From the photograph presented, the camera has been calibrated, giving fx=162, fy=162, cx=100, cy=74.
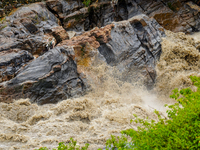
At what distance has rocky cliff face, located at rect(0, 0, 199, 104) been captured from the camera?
7.23 m

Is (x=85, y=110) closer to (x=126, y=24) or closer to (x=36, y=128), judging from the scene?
(x=36, y=128)

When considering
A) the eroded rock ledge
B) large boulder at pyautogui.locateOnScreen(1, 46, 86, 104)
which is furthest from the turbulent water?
the eroded rock ledge

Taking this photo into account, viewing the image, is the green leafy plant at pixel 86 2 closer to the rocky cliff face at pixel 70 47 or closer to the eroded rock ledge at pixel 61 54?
the rocky cliff face at pixel 70 47

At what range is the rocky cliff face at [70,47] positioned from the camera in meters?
7.23

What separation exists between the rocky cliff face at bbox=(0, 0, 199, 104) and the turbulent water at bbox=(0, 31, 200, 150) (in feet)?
1.80

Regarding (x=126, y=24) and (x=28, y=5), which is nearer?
(x=126, y=24)

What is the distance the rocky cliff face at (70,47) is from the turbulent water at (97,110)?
0.55 m

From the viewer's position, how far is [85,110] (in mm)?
6754

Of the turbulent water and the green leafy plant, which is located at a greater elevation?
the green leafy plant

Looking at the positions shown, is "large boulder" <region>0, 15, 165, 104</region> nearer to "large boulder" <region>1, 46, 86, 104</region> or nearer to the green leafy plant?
"large boulder" <region>1, 46, 86, 104</region>

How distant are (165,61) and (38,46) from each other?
8.11 metres

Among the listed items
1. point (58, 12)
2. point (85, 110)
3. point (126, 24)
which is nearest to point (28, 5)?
point (58, 12)

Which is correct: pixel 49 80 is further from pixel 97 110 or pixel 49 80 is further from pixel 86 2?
pixel 86 2

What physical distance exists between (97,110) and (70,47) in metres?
3.48
